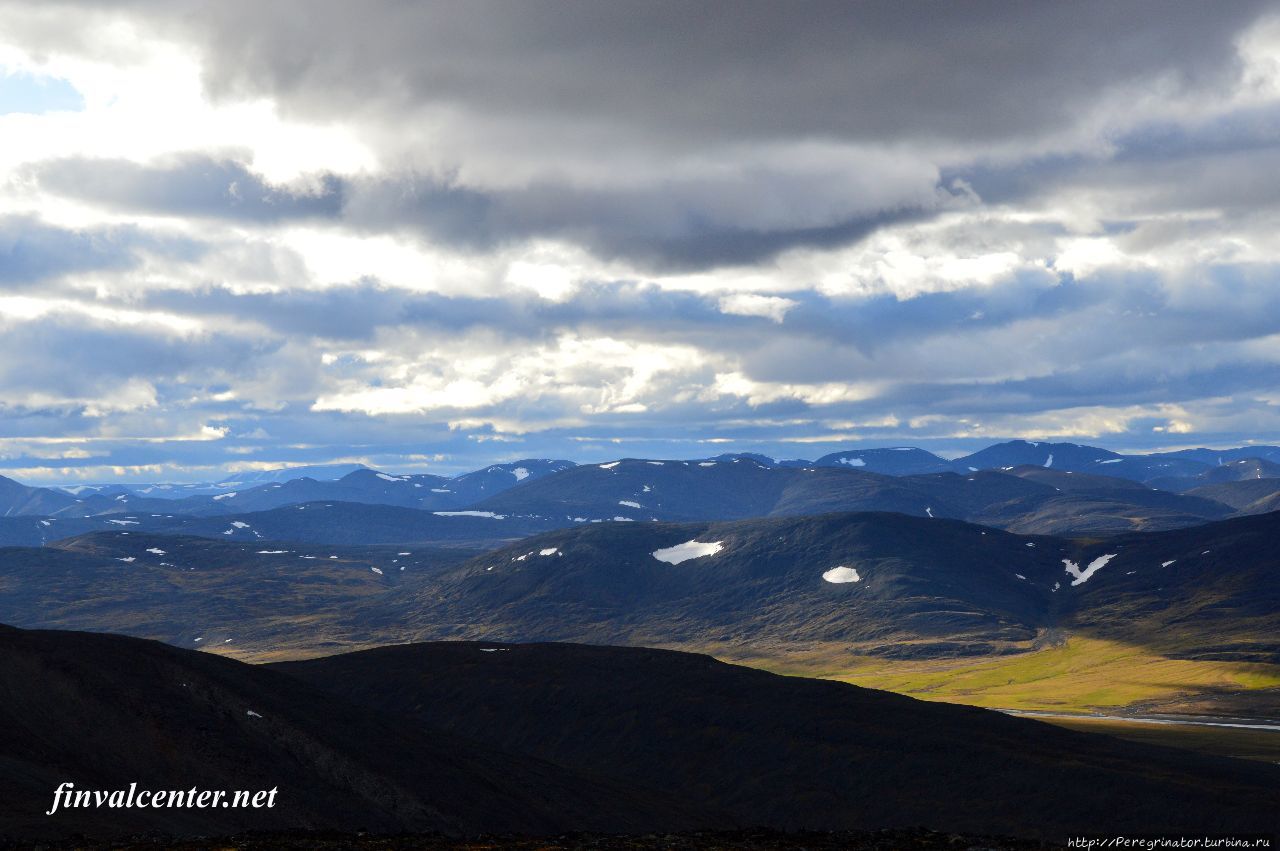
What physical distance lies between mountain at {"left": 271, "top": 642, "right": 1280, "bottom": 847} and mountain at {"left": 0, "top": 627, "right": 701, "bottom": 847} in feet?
36.8

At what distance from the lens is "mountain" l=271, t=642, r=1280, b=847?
350ft

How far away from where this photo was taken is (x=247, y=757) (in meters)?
89.9

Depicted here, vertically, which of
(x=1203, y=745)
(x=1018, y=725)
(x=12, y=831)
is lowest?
(x=1203, y=745)

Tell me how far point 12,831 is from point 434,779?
1726 inches

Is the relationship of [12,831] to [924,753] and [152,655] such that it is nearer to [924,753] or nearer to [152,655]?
[152,655]

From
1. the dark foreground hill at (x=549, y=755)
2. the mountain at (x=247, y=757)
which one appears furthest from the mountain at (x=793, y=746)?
the mountain at (x=247, y=757)

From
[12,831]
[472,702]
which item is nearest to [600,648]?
[472,702]

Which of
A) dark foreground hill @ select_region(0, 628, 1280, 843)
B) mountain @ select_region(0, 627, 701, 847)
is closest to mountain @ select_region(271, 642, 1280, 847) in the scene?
dark foreground hill @ select_region(0, 628, 1280, 843)

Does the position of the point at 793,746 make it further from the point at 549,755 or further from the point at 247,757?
the point at 247,757

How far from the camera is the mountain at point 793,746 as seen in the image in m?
107

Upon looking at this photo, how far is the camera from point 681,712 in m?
143

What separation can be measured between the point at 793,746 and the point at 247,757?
2499 inches

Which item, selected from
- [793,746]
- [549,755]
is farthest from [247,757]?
[793,746]

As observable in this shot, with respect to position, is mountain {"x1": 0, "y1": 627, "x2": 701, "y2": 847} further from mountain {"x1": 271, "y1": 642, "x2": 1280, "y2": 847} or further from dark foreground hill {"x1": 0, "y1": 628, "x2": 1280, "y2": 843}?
mountain {"x1": 271, "y1": 642, "x2": 1280, "y2": 847}
